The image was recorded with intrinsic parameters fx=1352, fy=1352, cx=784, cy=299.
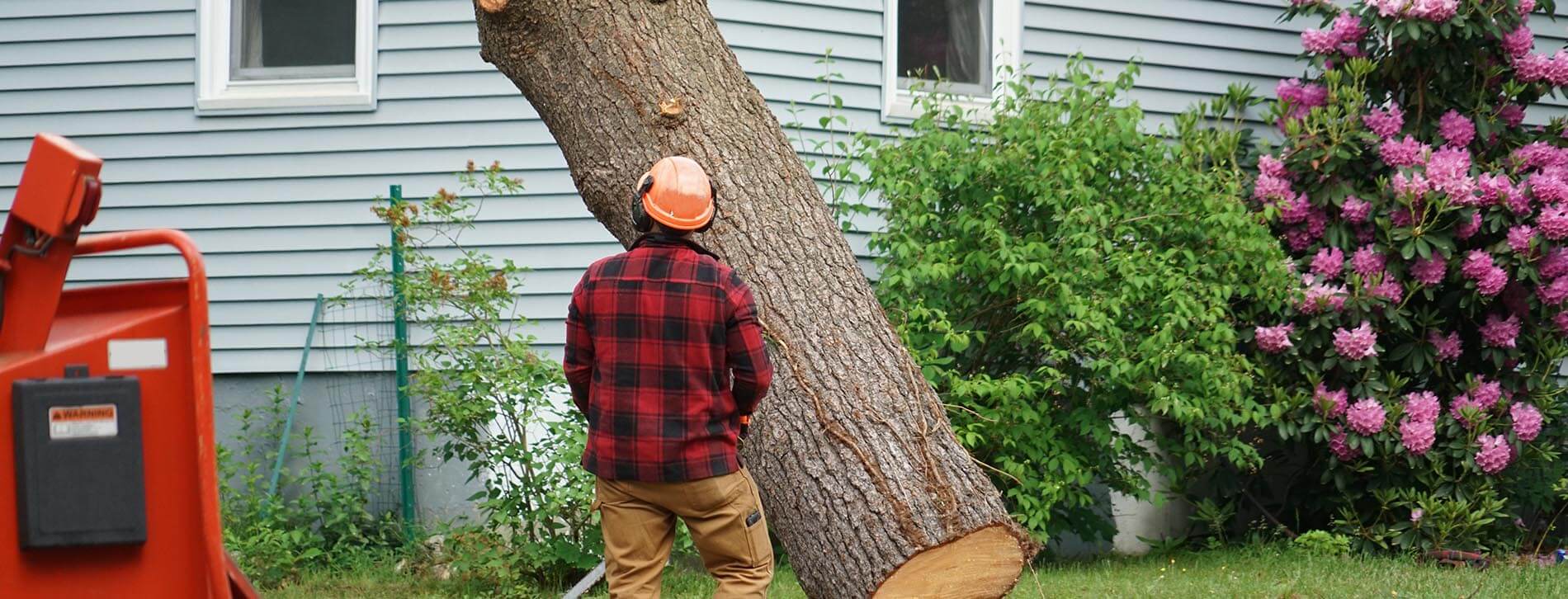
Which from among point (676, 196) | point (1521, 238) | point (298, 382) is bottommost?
point (298, 382)

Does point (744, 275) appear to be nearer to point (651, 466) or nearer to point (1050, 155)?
point (651, 466)

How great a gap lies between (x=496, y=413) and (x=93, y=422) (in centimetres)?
385

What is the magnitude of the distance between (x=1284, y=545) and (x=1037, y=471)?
1.86 m

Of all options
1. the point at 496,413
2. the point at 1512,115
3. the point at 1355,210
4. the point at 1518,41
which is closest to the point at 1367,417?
the point at 1355,210

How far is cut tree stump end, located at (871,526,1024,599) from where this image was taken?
403 centimetres

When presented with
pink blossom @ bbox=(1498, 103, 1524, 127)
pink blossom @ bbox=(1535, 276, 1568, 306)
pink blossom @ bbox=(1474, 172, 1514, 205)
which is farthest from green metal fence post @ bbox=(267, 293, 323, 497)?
pink blossom @ bbox=(1498, 103, 1524, 127)

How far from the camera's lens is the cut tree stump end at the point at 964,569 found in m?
4.03

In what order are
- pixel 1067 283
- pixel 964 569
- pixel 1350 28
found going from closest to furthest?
pixel 964 569, pixel 1067 283, pixel 1350 28

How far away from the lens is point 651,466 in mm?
3592

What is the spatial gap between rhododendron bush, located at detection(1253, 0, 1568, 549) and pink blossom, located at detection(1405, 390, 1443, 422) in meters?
0.01

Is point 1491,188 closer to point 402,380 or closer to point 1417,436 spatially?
point 1417,436

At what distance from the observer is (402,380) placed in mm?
6930

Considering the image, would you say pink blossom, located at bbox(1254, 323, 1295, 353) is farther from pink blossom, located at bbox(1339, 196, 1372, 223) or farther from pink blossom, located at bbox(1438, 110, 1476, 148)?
pink blossom, located at bbox(1438, 110, 1476, 148)

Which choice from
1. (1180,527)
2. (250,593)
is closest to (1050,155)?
(1180,527)
